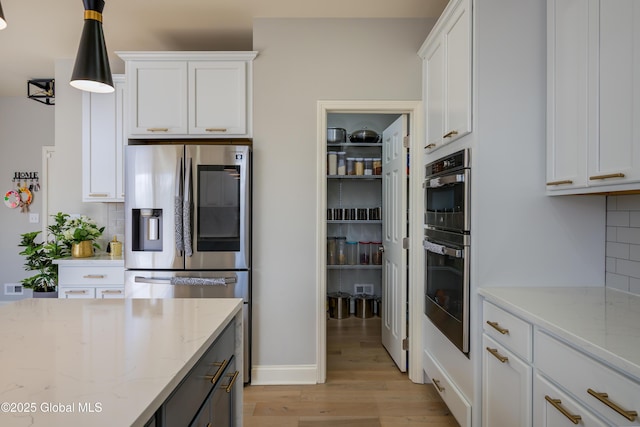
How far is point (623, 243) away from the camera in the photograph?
1.75 metres

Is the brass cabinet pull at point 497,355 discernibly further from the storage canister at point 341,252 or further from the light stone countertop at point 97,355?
the storage canister at point 341,252

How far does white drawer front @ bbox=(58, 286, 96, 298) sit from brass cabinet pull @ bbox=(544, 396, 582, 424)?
3.09 m

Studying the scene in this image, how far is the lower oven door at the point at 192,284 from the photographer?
8.74ft

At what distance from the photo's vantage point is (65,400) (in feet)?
2.42

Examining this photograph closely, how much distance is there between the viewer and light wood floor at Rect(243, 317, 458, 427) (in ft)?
7.55

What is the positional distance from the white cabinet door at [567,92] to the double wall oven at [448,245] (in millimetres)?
399

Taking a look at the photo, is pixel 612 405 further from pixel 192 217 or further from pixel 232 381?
pixel 192 217

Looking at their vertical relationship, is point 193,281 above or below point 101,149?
below

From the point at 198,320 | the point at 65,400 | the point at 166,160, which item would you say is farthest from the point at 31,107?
the point at 65,400

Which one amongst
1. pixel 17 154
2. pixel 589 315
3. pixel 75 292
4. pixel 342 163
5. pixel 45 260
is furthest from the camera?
pixel 17 154

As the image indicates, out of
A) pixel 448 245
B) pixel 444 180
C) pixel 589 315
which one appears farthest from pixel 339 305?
pixel 589 315

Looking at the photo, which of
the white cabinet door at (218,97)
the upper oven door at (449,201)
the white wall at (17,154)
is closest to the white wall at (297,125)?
the white cabinet door at (218,97)

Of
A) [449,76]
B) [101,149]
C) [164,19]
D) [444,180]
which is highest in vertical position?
[164,19]

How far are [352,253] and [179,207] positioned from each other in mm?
2315
